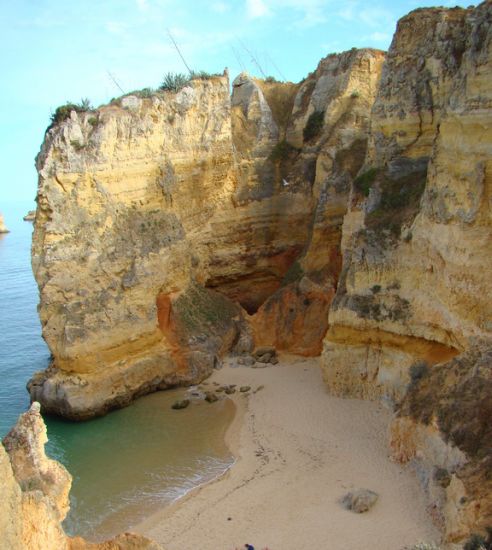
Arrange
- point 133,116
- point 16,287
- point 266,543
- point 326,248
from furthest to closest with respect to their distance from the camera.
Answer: point 16,287, point 326,248, point 133,116, point 266,543

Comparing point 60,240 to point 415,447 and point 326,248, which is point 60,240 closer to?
point 326,248

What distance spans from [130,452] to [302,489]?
18.6 feet

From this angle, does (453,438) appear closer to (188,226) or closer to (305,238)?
(188,226)

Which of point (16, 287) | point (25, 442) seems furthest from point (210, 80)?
point (16, 287)

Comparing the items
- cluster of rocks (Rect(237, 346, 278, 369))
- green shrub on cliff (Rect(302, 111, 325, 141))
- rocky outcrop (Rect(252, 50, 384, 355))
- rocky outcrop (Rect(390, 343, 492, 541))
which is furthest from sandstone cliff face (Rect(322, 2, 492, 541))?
green shrub on cliff (Rect(302, 111, 325, 141))

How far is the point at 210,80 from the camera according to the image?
26.2m

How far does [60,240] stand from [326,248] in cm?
1024

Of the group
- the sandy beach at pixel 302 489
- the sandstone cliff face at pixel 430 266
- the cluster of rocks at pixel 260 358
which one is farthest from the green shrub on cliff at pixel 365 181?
the cluster of rocks at pixel 260 358

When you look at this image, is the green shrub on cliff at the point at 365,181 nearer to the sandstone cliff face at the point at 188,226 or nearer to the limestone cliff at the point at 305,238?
the limestone cliff at the point at 305,238

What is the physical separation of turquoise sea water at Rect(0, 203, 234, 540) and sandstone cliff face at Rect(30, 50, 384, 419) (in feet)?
3.03

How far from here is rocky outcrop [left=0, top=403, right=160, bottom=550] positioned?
7.61m

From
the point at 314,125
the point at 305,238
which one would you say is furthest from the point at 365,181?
the point at 314,125

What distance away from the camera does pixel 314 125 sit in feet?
94.2

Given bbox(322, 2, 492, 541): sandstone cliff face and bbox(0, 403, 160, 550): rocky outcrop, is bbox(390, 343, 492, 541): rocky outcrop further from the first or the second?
bbox(0, 403, 160, 550): rocky outcrop
